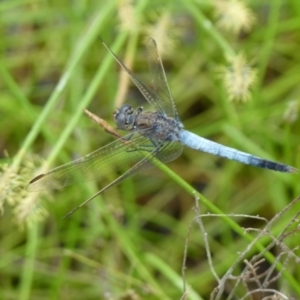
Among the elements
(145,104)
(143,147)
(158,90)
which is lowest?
(143,147)

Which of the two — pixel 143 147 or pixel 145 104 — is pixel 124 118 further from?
pixel 145 104

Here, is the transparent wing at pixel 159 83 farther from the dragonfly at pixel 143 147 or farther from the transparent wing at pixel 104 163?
the transparent wing at pixel 104 163

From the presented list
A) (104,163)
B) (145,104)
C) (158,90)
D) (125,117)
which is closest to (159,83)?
(158,90)

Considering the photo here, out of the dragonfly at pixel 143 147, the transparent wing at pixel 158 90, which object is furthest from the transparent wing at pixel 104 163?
the transparent wing at pixel 158 90

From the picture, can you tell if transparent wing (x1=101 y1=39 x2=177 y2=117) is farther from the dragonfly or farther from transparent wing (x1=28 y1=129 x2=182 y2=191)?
transparent wing (x1=28 y1=129 x2=182 y2=191)

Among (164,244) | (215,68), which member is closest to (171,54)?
(215,68)

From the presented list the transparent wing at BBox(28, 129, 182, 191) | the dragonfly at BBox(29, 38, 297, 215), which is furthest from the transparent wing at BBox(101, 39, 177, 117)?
the transparent wing at BBox(28, 129, 182, 191)
